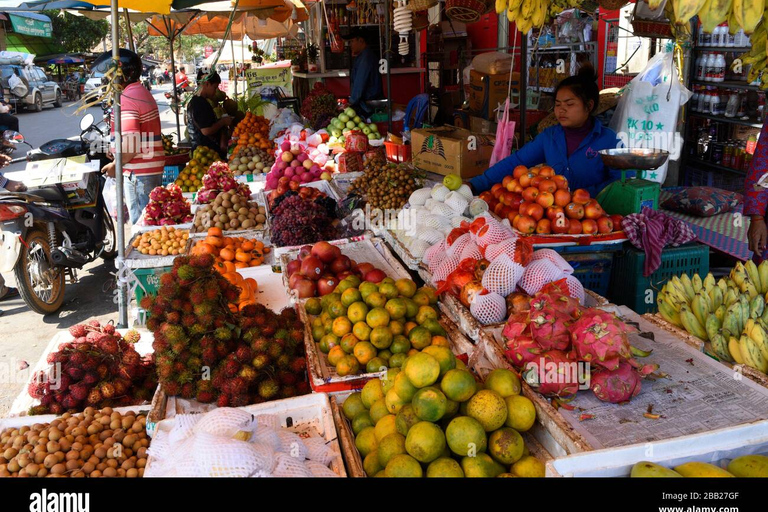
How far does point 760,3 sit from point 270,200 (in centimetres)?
423

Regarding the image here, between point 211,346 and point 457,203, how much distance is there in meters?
1.97

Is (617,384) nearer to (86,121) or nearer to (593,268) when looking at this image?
(593,268)

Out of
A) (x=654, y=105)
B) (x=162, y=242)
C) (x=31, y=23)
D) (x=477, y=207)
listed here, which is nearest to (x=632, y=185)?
(x=477, y=207)

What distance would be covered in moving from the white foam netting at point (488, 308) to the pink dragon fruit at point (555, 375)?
57cm

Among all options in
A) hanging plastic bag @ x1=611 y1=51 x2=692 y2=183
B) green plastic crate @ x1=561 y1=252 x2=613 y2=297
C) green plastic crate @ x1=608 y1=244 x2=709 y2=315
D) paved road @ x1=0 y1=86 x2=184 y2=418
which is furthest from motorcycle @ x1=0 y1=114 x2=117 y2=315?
hanging plastic bag @ x1=611 y1=51 x2=692 y2=183

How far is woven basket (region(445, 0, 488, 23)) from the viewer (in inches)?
199

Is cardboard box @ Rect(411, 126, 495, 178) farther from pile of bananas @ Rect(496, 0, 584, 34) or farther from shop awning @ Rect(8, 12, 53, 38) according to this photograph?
shop awning @ Rect(8, 12, 53, 38)

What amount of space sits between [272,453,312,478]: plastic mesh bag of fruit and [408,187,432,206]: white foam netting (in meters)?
2.42

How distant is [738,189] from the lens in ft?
20.5

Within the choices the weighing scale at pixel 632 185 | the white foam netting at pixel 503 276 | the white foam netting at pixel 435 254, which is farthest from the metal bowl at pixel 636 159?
the white foam netting at pixel 503 276

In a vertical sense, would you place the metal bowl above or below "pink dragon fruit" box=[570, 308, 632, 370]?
above

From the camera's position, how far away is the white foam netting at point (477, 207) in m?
3.65

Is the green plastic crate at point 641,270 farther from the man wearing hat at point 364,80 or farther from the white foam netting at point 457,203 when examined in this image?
the man wearing hat at point 364,80

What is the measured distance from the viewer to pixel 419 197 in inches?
154
